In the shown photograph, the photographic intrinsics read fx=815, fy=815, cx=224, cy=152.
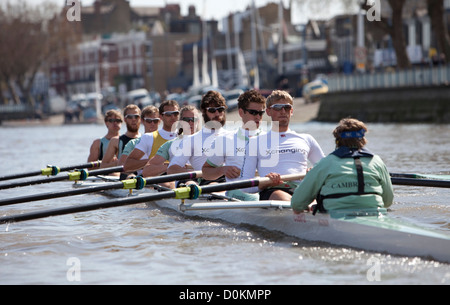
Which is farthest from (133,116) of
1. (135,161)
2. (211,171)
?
(211,171)

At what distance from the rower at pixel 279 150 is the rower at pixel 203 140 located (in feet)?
3.25

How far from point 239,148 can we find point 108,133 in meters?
4.93

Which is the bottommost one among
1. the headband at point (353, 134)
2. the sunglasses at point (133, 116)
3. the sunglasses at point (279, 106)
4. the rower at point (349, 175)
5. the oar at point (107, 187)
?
the oar at point (107, 187)

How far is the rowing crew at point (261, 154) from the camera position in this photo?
7.38 metres

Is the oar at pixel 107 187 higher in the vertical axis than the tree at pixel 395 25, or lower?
lower

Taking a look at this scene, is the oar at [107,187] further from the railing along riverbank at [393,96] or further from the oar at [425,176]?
the railing along riverbank at [393,96]

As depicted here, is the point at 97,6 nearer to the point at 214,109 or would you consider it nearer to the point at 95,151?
the point at 95,151

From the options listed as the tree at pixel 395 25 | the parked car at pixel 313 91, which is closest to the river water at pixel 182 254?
the tree at pixel 395 25

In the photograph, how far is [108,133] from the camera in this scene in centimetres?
1378

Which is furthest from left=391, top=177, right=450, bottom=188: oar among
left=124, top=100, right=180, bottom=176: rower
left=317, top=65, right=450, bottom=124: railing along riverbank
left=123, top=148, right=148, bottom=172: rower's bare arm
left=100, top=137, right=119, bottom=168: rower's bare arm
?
left=317, top=65, right=450, bottom=124: railing along riverbank

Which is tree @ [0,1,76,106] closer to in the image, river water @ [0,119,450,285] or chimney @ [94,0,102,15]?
chimney @ [94,0,102,15]

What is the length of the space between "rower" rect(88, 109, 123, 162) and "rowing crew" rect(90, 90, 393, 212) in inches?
18.3

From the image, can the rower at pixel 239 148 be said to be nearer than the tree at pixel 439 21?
Yes

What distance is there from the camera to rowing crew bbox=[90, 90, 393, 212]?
24.2 feet
